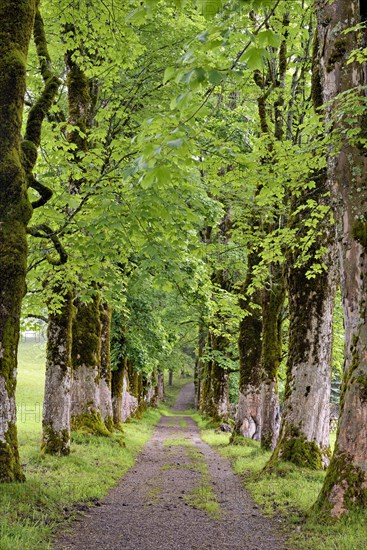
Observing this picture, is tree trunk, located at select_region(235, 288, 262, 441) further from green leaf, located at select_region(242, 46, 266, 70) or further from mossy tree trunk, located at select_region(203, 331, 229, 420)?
green leaf, located at select_region(242, 46, 266, 70)

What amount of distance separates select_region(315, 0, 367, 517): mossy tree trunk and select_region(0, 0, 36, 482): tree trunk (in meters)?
4.44

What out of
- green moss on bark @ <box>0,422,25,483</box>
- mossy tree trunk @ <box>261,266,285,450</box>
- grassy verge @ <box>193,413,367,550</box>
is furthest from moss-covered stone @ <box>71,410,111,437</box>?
green moss on bark @ <box>0,422,25,483</box>

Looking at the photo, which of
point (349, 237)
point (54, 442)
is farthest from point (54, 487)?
point (349, 237)

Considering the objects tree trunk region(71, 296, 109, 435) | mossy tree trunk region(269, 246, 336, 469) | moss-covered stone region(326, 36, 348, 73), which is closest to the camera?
moss-covered stone region(326, 36, 348, 73)

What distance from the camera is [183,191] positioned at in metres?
9.38

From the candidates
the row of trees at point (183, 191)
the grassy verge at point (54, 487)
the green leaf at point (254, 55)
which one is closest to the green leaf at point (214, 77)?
the row of trees at point (183, 191)

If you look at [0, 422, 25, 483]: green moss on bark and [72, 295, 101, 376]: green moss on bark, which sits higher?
[72, 295, 101, 376]: green moss on bark

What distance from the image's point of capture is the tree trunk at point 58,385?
35.5 ft

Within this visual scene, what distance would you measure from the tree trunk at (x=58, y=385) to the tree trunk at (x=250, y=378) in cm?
763

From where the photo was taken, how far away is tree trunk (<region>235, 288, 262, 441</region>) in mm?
17281

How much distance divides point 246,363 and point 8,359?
479 inches

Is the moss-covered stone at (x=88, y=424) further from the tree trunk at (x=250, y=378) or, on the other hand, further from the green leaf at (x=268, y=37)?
the green leaf at (x=268, y=37)

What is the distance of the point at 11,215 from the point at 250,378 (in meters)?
12.7

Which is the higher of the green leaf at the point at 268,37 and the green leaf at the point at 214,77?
the green leaf at the point at 268,37
